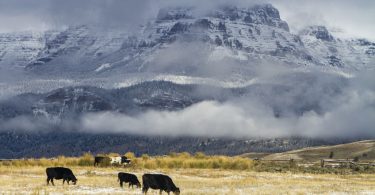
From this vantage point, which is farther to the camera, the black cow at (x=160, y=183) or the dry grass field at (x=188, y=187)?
the dry grass field at (x=188, y=187)

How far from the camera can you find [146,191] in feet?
141

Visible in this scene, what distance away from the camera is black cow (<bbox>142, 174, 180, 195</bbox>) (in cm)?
4222

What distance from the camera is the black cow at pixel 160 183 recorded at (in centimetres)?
4222

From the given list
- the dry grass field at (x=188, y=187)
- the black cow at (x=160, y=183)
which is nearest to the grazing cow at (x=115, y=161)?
the dry grass field at (x=188, y=187)

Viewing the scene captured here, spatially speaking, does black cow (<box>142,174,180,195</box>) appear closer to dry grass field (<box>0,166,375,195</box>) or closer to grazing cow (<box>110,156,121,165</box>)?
dry grass field (<box>0,166,375,195</box>)

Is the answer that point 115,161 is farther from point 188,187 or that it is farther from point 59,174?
point 188,187

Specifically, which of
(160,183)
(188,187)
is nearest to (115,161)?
(188,187)

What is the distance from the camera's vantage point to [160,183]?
4266cm

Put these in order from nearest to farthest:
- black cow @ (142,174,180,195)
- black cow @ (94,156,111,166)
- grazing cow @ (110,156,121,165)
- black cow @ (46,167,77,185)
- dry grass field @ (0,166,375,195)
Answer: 1. black cow @ (142,174,180,195)
2. dry grass field @ (0,166,375,195)
3. black cow @ (46,167,77,185)
4. black cow @ (94,156,111,166)
5. grazing cow @ (110,156,121,165)

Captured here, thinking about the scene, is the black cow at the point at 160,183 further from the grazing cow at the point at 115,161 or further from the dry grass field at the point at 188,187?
the grazing cow at the point at 115,161

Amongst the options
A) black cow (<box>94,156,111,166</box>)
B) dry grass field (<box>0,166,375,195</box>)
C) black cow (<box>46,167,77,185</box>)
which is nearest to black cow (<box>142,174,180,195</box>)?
dry grass field (<box>0,166,375,195</box>)

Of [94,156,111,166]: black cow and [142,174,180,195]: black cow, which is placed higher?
[94,156,111,166]: black cow

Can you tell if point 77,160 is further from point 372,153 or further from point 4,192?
point 372,153

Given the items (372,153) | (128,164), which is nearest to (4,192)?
(128,164)
